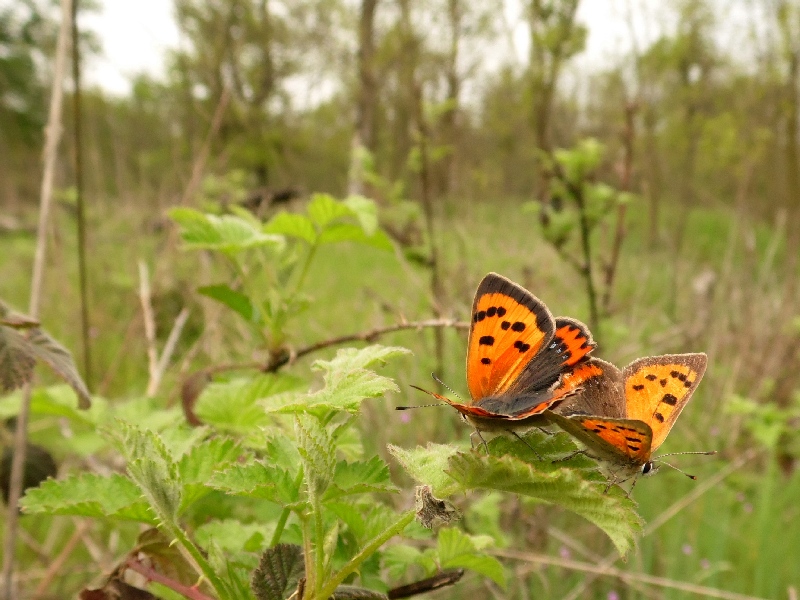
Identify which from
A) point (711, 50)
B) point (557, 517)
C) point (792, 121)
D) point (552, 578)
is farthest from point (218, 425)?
point (711, 50)

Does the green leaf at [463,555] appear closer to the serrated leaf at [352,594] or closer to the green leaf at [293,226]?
the serrated leaf at [352,594]

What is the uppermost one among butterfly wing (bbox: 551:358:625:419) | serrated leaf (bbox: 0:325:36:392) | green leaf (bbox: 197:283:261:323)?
green leaf (bbox: 197:283:261:323)

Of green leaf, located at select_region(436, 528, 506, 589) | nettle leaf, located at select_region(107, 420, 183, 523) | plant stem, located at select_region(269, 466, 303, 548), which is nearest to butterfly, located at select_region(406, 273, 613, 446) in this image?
green leaf, located at select_region(436, 528, 506, 589)

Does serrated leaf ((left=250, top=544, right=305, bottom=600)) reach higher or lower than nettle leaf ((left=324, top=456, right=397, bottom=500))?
lower

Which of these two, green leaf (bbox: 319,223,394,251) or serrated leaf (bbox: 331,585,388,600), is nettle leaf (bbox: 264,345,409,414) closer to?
serrated leaf (bbox: 331,585,388,600)

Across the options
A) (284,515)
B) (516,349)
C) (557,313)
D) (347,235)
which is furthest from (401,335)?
(284,515)

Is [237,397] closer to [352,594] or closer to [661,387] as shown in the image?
[352,594]

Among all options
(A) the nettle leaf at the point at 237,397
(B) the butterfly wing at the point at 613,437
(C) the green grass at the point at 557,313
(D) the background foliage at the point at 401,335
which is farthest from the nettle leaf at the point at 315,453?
(C) the green grass at the point at 557,313
